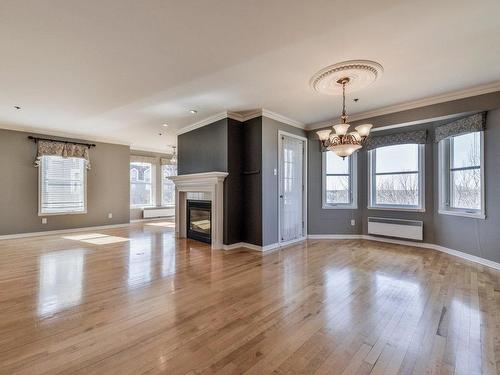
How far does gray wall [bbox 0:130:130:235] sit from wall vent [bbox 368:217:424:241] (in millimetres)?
6986

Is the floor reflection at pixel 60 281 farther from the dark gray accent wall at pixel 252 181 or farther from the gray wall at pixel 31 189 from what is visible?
the dark gray accent wall at pixel 252 181

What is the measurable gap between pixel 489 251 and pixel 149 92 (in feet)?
18.5

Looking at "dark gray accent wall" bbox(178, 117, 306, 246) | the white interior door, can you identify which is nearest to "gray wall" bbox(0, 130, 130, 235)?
"dark gray accent wall" bbox(178, 117, 306, 246)

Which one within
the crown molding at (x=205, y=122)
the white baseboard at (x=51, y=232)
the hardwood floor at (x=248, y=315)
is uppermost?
the crown molding at (x=205, y=122)

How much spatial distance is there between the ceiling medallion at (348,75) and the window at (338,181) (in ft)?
7.44

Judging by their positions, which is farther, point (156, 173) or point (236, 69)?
point (156, 173)

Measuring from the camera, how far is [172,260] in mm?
3814

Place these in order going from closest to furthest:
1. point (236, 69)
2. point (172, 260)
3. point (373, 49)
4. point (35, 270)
Answer: point (373, 49) → point (236, 69) → point (35, 270) → point (172, 260)

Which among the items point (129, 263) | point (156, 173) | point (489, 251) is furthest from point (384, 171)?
point (156, 173)

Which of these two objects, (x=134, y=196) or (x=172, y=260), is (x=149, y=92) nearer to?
(x=172, y=260)

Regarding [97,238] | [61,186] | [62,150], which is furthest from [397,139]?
[61,186]

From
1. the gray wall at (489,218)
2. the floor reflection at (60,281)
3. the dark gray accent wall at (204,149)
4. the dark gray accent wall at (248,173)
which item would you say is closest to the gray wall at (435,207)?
the gray wall at (489,218)

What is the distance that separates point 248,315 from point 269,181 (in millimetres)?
2797

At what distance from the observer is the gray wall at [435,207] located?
138 inches
